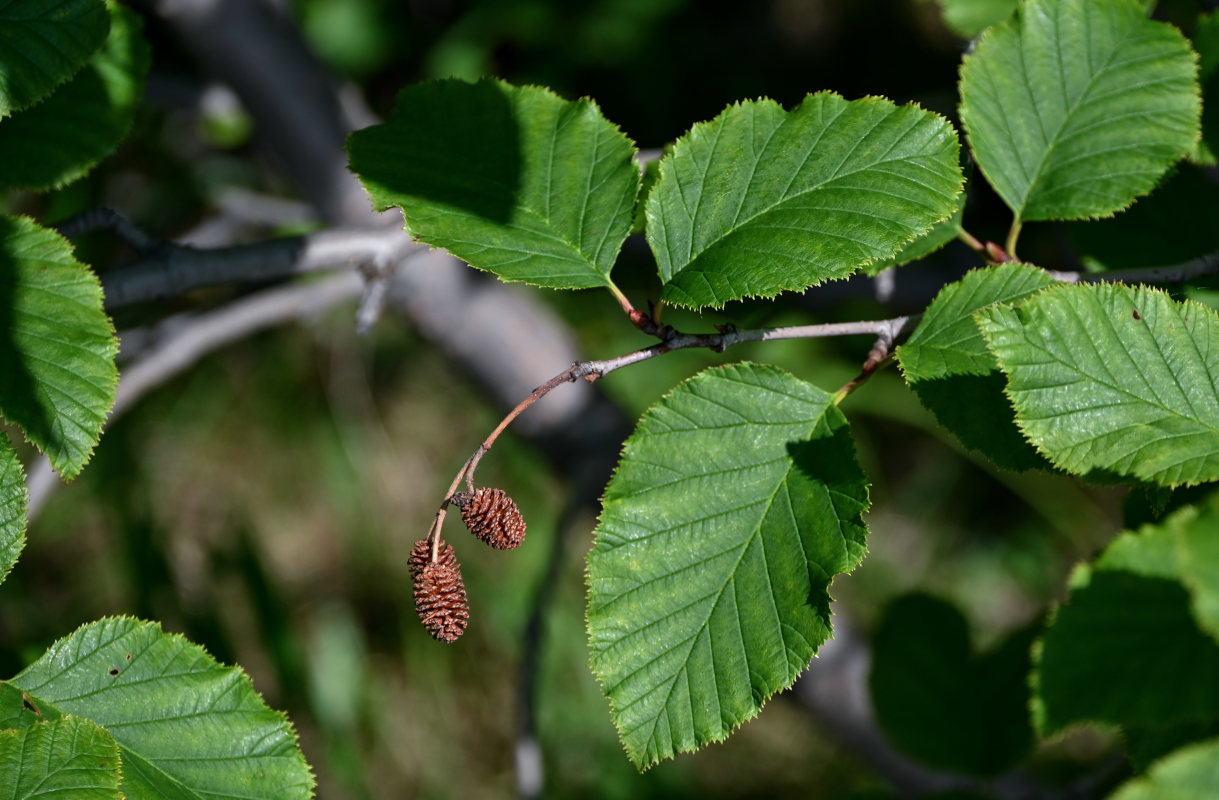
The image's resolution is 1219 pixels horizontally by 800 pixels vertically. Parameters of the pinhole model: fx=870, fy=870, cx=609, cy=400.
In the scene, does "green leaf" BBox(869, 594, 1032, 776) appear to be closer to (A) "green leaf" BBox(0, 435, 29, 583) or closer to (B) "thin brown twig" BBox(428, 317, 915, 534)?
(B) "thin brown twig" BBox(428, 317, 915, 534)

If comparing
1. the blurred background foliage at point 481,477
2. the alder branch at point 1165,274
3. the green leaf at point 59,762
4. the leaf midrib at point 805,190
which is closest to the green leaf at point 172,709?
the green leaf at point 59,762

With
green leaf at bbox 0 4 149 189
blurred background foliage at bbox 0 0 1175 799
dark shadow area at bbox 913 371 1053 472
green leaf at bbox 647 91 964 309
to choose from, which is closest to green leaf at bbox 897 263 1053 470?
dark shadow area at bbox 913 371 1053 472

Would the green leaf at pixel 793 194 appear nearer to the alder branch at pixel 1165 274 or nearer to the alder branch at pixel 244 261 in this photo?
the alder branch at pixel 1165 274

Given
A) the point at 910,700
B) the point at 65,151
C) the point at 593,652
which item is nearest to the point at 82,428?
the point at 65,151

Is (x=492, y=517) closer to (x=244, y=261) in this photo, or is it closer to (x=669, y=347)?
(x=669, y=347)

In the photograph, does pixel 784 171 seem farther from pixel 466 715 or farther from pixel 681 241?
pixel 466 715
